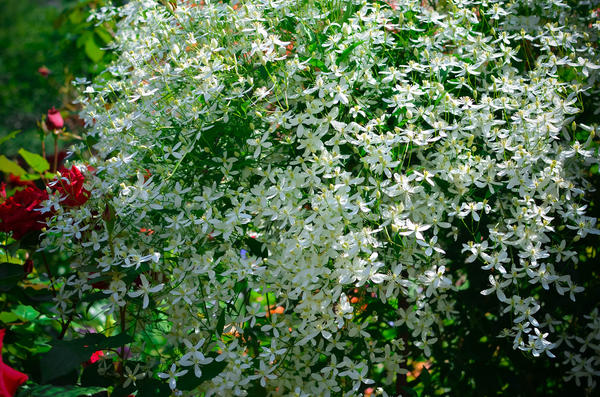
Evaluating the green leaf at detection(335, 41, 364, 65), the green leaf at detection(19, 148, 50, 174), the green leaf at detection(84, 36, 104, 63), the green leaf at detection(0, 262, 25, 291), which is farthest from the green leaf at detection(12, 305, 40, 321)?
the green leaf at detection(335, 41, 364, 65)

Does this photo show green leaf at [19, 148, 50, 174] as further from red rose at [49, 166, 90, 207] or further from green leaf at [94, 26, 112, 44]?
green leaf at [94, 26, 112, 44]

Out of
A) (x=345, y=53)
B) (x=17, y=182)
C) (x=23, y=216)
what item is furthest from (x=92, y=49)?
(x=345, y=53)

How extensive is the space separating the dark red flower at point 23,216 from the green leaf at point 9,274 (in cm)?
6

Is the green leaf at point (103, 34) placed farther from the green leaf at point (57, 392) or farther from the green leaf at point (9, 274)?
the green leaf at point (57, 392)

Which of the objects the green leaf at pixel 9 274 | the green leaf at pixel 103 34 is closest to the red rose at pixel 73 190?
the green leaf at pixel 9 274

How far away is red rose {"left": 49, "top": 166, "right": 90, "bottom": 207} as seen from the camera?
3.55ft

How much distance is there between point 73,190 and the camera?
3.58 feet

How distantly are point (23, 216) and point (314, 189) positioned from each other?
24.4 inches

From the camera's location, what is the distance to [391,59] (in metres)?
1.13

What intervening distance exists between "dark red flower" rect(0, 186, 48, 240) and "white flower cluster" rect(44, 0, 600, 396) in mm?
66

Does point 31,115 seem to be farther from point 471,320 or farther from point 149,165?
point 471,320

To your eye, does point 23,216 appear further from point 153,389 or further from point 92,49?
point 92,49

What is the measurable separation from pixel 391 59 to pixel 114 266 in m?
0.68

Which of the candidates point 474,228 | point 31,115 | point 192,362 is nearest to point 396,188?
point 474,228
